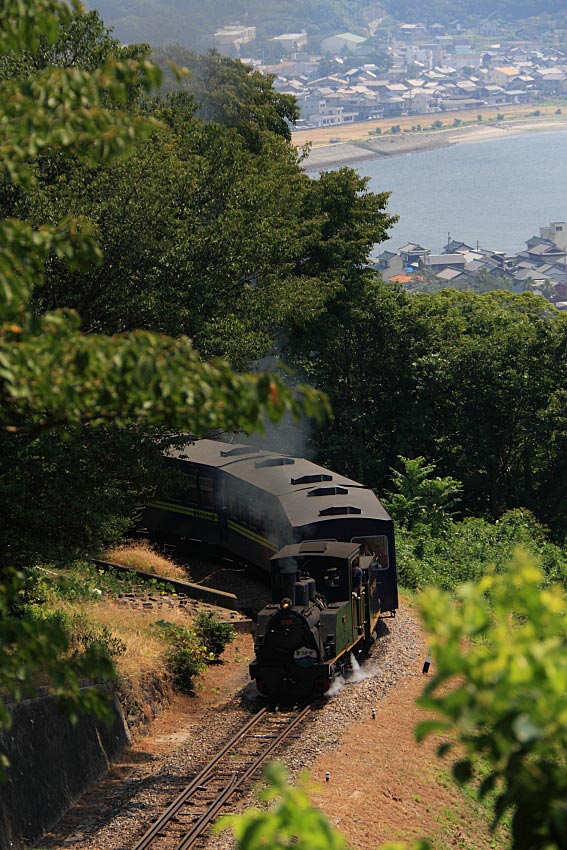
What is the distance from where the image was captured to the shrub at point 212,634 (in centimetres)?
2076

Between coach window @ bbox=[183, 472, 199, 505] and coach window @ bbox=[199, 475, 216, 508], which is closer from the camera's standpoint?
coach window @ bbox=[199, 475, 216, 508]

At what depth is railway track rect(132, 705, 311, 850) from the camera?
492 inches

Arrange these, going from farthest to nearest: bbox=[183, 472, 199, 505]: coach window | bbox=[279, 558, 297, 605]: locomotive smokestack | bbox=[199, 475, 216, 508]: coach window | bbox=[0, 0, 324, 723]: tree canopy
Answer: bbox=[183, 472, 199, 505]: coach window → bbox=[199, 475, 216, 508]: coach window → bbox=[279, 558, 297, 605]: locomotive smokestack → bbox=[0, 0, 324, 723]: tree canopy

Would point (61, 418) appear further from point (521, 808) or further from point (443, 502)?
point (443, 502)

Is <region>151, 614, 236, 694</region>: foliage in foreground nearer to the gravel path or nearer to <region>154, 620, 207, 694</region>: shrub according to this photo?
<region>154, 620, 207, 694</region>: shrub

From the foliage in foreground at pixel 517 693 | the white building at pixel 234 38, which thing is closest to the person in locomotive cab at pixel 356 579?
the foliage in foreground at pixel 517 693

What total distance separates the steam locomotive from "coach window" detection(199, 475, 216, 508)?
25 millimetres

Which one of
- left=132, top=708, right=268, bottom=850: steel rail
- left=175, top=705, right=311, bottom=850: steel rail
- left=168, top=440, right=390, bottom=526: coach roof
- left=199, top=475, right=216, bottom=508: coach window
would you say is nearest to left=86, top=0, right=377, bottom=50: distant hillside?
left=168, top=440, right=390, bottom=526: coach roof

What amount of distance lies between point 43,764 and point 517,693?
11.1m

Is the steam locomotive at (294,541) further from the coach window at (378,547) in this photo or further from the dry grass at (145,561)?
the dry grass at (145,561)

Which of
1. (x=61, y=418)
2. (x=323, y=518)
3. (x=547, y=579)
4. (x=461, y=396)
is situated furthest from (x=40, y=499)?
(x=461, y=396)

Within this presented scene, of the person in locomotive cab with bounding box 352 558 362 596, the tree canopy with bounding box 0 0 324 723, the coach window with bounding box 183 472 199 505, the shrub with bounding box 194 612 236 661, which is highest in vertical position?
the tree canopy with bounding box 0 0 324 723

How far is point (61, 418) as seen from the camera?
6.43m

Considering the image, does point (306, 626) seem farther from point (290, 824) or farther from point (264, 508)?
point (290, 824)
